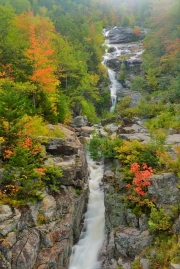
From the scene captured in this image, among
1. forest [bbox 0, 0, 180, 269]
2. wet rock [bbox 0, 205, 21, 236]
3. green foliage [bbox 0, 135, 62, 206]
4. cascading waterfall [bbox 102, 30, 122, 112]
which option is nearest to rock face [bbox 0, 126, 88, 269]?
wet rock [bbox 0, 205, 21, 236]

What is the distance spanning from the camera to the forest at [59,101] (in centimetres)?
1221

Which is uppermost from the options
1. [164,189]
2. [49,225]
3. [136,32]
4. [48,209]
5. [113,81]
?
[136,32]

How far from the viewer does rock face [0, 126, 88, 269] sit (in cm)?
1038

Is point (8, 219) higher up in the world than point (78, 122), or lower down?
lower down

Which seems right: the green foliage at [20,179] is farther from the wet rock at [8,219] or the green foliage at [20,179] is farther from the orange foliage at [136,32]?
the orange foliage at [136,32]

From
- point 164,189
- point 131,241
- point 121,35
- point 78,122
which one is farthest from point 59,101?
point 121,35

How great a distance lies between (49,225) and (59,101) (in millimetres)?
13039

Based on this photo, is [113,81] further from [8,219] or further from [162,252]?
[8,219]

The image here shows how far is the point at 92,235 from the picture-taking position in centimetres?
1530

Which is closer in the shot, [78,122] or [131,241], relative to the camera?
[131,241]

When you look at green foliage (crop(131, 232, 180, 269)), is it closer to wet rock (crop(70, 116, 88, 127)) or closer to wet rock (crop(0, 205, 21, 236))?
wet rock (crop(0, 205, 21, 236))

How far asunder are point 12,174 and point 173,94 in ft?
79.0

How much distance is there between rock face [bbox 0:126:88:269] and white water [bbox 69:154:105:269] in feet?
2.03

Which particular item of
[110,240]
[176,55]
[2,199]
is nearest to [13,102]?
[2,199]
